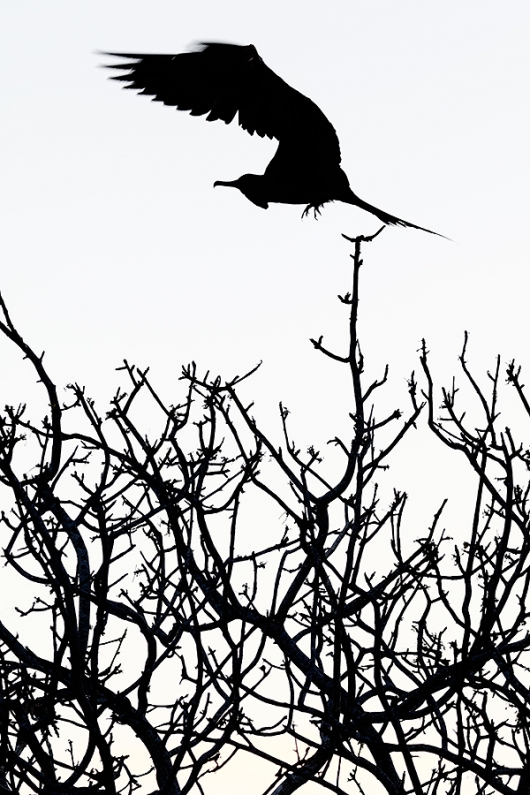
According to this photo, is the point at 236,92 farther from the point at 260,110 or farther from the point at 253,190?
the point at 253,190

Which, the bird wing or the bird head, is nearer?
the bird head

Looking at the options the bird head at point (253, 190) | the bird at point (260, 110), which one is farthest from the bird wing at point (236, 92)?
the bird head at point (253, 190)

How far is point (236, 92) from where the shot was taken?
6008 mm

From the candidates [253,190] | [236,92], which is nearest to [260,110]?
[236,92]

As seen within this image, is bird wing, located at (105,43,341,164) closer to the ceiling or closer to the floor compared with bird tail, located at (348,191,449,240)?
closer to the ceiling

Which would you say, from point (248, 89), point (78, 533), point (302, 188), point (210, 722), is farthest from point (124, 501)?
point (248, 89)

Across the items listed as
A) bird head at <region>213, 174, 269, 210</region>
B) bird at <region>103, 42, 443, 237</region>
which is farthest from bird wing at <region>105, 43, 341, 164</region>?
bird head at <region>213, 174, 269, 210</region>

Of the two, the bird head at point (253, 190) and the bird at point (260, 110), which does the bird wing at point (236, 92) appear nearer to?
the bird at point (260, 110)

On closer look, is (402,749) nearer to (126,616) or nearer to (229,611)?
(229,611)

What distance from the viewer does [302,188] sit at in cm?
569

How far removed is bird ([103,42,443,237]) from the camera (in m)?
5.67

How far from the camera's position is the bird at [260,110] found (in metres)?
5.67

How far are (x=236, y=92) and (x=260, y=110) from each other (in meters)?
0.19

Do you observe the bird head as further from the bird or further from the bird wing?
the bird wing
